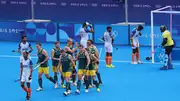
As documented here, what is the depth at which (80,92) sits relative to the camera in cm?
2105

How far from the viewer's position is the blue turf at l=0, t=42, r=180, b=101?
20172 millimetres

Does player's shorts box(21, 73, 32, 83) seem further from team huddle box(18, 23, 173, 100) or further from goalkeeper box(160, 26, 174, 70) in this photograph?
goalkeeper box(160, 26, 174, 70)

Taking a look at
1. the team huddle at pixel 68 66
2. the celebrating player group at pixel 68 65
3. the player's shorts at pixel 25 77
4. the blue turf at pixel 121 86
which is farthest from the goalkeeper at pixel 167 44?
the player's shorts at pixel 25 77

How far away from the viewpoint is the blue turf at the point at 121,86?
20.2 m

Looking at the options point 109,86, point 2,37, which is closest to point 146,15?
point 2,37

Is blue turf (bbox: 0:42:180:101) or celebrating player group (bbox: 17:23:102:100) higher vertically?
celebrating player group (bbox: 17:23:102:100)

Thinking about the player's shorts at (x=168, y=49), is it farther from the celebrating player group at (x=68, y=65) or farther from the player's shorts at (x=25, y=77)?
the player's shorts at (x=25, y=77)

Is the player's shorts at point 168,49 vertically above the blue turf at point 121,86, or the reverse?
the player's shorts at point 168,49

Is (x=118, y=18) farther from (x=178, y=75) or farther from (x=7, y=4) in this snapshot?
(x=178, y=75)

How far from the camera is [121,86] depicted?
2205cm

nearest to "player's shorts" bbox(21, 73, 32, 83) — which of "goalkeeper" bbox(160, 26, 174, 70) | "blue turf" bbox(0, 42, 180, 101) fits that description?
"blue turf" bbox(0, 42, 180, 101)

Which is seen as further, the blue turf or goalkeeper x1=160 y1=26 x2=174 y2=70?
goalkeeper x1=160 y1=26 x2=174 y2=70

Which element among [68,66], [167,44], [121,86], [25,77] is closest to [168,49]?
[167,44]

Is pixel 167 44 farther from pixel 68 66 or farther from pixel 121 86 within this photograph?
pixel 68 66
